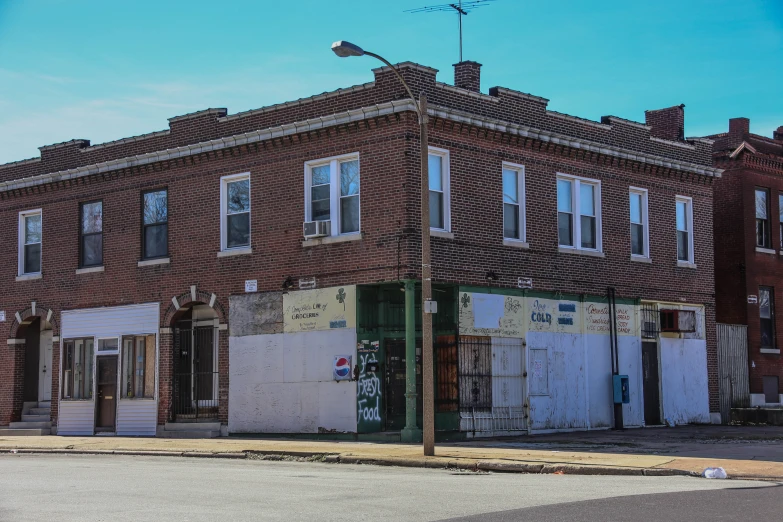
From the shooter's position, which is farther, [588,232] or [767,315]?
[767,315]

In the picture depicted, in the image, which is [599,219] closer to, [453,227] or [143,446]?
[453,227]

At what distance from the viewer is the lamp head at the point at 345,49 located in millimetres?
18344

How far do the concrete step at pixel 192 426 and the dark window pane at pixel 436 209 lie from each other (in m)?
7.91

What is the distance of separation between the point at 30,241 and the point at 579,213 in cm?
1674

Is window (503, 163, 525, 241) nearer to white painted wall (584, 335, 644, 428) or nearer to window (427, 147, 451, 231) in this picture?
window (427, 147, 451, 231)

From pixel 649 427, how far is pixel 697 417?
233cm

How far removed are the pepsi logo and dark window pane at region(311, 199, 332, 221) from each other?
3.45 metres

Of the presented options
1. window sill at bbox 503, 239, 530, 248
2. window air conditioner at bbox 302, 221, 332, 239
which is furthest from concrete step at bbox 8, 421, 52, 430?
window sill at bbox 503, 239, 530, 248

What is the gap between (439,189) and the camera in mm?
24312

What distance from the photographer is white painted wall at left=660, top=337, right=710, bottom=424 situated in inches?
1154

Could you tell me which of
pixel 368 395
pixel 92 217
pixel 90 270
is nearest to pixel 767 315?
pixel 368 395

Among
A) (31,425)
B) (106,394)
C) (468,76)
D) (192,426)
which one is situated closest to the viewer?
(468,76)

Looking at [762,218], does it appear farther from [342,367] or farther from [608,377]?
[342,367]

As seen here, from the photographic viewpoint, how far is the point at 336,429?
24.1 meters
